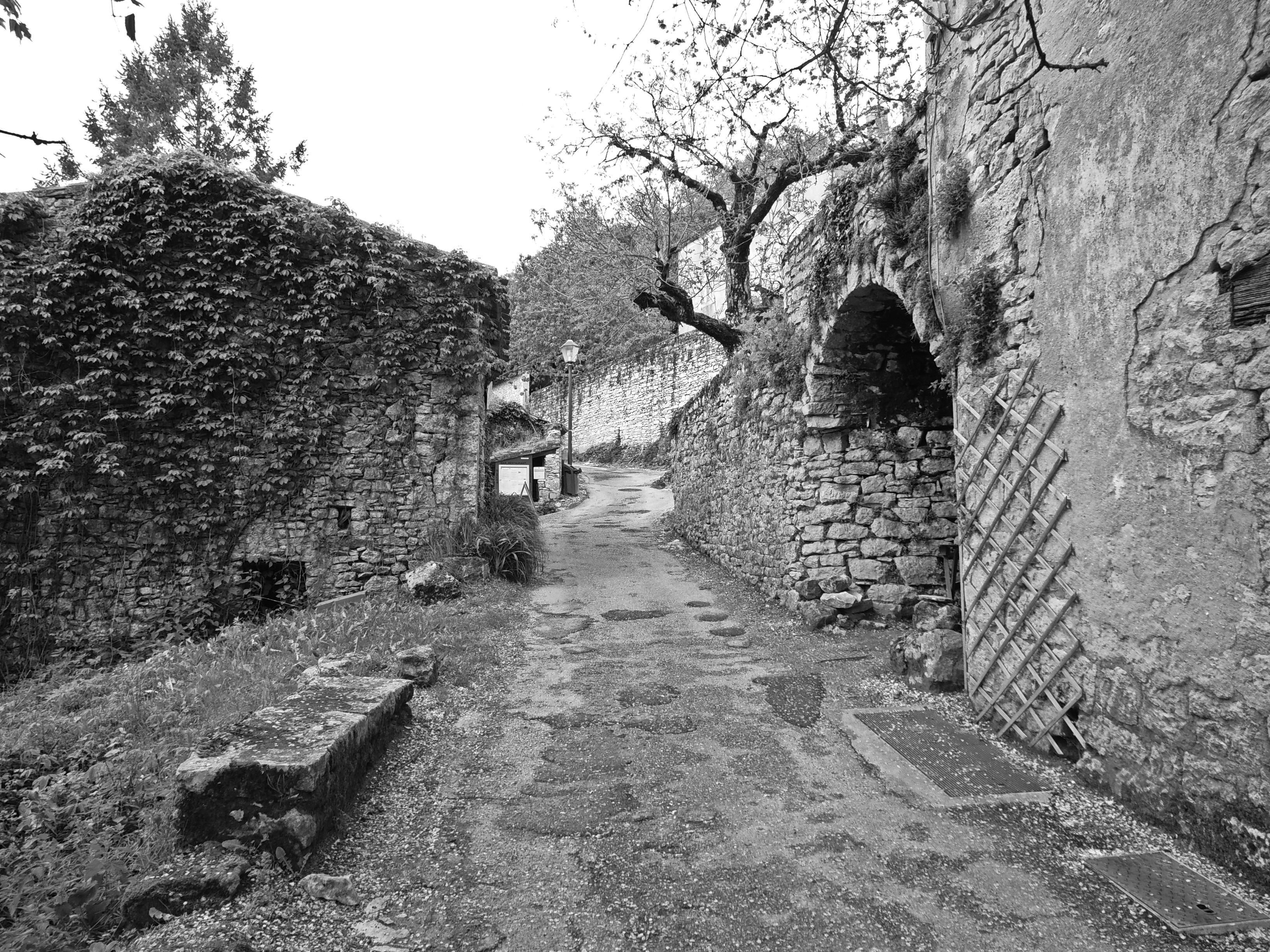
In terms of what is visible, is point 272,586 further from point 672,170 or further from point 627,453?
point 627,453

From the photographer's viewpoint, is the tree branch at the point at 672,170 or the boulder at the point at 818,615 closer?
the boulder at the point at 818,615

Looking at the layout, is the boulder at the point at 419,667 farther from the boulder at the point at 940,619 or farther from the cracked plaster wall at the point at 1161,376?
the cracked plaster wall at the point at 1161,376

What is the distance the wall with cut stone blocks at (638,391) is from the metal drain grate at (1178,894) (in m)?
17.6

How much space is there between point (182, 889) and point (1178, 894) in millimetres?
3241

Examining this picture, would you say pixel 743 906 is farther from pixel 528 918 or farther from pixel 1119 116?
pixel 1119 116

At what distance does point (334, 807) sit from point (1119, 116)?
14.3ft

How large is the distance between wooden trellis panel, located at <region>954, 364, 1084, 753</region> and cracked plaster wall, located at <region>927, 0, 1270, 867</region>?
109 millimetres

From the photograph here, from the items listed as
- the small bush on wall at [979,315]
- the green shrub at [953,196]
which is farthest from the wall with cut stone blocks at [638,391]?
the small bush on wall at [979,315]

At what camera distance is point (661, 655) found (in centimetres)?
557

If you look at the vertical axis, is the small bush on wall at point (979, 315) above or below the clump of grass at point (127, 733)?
above

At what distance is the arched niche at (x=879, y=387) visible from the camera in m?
6.58

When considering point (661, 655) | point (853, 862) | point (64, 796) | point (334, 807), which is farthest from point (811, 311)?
point (64, 796)

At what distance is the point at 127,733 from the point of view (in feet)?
12.6

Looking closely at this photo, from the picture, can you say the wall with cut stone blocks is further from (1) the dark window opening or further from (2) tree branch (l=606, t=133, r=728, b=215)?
(1) the dark window opening
